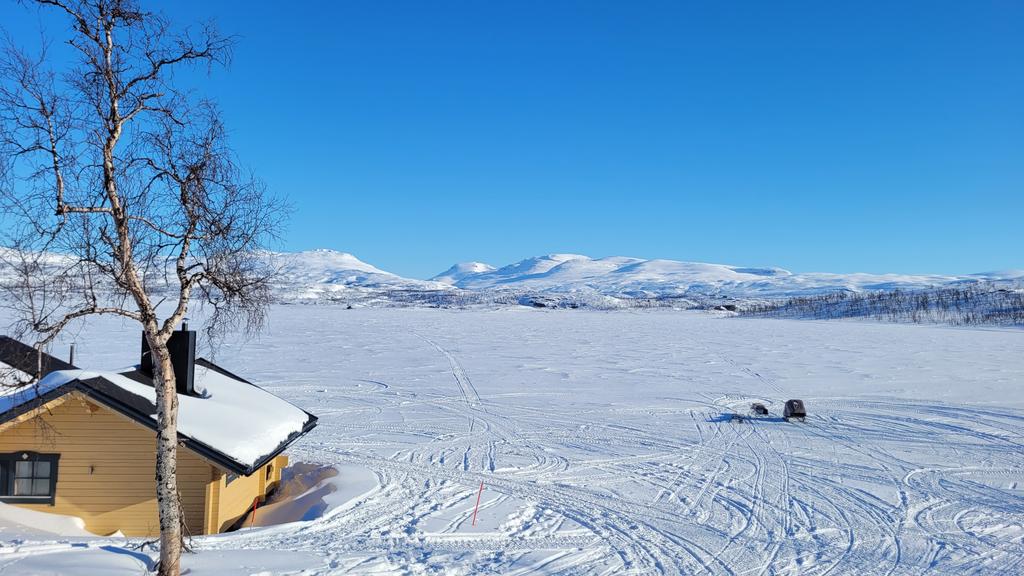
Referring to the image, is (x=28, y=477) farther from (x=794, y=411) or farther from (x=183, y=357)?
(x=794, y=411)

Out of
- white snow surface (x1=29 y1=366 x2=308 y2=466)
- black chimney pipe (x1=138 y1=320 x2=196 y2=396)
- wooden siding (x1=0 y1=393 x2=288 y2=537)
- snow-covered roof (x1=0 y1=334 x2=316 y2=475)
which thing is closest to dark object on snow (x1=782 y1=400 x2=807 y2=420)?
white snow surface (x1=29 y1=366 x2=308 y2=466)

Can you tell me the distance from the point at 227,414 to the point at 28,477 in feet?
10.5

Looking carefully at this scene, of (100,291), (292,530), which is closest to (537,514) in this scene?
(292,530)

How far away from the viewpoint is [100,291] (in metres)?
7.00

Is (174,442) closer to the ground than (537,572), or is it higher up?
higher up

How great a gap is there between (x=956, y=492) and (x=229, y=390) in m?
15.4

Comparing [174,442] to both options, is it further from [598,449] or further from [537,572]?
[598,449]

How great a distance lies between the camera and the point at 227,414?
12586 millimetres

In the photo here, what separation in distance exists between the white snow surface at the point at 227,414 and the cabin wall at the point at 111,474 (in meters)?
0.47

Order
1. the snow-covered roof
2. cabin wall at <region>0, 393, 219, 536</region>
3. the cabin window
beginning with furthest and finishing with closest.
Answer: cabin wall at <region>0, 393, 219, 536</region> < the cabin window < the snow-covered roof

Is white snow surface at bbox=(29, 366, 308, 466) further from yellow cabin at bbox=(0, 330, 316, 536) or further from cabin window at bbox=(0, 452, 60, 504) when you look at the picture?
cabin window at bbox=(0, 452, 60, 504)

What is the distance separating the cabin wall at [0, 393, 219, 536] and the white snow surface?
47cm

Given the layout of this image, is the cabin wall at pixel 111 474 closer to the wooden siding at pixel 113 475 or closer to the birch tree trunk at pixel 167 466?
the wooden siding at pixel 113 475

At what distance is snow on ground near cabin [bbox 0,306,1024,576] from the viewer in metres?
10.1
